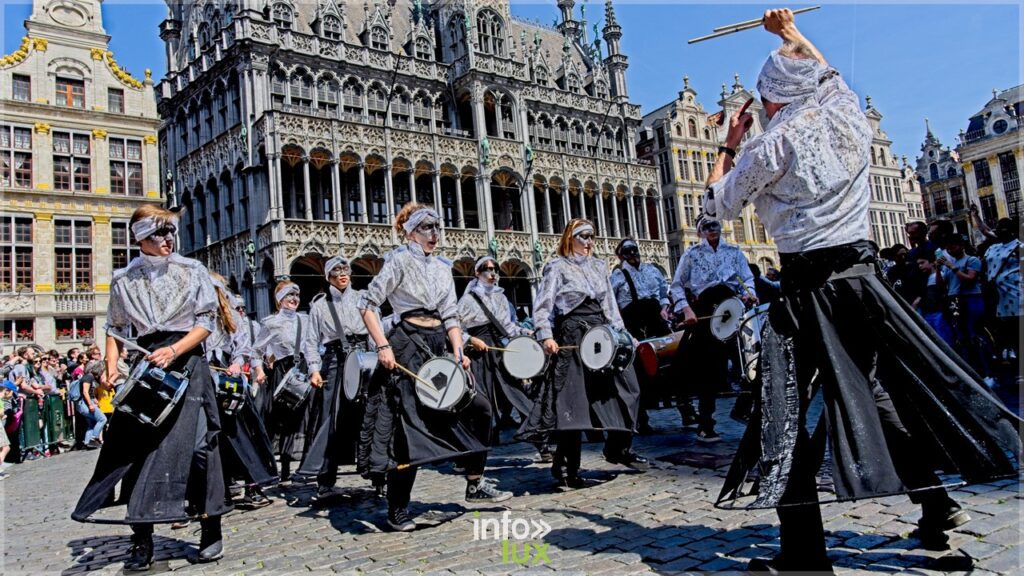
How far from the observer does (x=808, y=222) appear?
10.0 feet

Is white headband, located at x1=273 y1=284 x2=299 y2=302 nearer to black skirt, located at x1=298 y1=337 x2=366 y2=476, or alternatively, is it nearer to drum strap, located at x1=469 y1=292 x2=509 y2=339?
black skirt, located at x1=298 y1=337 x2=366 y2=476

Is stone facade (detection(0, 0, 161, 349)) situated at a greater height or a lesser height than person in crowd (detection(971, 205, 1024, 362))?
greater

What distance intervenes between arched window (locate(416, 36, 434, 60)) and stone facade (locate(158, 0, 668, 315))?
57 millimetres

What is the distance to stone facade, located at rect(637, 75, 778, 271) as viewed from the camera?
44.5 m

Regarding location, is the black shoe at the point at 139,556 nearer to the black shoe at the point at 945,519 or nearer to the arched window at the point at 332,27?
the black shoe at the point at 945,519

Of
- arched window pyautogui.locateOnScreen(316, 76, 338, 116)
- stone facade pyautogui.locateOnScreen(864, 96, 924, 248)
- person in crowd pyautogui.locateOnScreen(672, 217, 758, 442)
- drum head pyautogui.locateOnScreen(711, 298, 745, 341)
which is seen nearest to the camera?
drum head pyautogui.locateOnScreen(711, 298, 745, 341)

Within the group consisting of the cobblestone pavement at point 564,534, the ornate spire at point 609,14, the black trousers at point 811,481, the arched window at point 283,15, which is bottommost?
the cobblestone pavement at point 564,534

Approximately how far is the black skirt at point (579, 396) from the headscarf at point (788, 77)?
290 centimetres

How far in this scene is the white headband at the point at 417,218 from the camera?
205 inches

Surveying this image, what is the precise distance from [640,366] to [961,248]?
549 centimetres

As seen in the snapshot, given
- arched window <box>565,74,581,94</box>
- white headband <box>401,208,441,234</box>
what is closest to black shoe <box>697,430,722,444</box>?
white headband <box>401,208,441,234</box>

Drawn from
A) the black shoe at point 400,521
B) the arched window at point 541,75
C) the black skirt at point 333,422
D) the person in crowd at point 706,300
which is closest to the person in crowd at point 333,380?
the black skirt at point 333,422

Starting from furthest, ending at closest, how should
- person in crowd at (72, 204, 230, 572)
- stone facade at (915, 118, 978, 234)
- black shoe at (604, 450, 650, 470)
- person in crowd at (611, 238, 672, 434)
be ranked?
1. stone facade at (915, 118, 978, 234)
2. person in crowd at (611, 238, 672, 434)
3. black shoe at (604, 450, 650, 470)
4. person in crowd at (72, 204, 230, 572)

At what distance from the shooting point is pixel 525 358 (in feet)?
22.4
